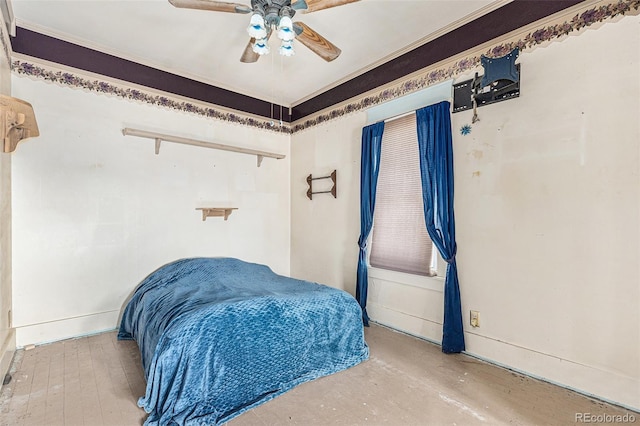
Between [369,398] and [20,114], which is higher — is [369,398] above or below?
below

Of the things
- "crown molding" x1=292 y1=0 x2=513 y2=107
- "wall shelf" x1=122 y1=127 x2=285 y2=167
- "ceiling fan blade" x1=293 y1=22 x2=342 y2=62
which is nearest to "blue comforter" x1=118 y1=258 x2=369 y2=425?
"wall shelf" x1=122 y1=127 x2=285 y2=167

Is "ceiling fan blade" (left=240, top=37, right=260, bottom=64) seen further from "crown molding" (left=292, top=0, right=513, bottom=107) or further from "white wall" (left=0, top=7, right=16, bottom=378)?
"white wall" (left=0, top=7, right=16, bottom=378)

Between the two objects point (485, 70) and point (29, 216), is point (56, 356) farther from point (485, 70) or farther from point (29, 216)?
point (485, 70)

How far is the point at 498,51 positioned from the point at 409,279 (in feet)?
6.71

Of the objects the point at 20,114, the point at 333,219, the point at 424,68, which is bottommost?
the point at 333,219

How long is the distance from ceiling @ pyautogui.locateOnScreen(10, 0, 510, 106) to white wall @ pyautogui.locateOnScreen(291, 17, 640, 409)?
81 centimetres

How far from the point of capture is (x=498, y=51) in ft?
7.93

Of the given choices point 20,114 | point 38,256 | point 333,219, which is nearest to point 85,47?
point 20,114

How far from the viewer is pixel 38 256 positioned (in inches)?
106

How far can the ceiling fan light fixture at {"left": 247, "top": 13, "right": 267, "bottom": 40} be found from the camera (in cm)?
182

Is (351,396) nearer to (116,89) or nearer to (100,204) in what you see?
(100,204)

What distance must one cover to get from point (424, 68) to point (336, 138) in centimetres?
124

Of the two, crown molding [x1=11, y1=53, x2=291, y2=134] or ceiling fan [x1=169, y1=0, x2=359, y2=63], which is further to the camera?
crown molding [x1=11, y1=53, x2=291, y2=134]

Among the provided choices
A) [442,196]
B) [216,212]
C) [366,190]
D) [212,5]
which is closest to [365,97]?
[366,190]
